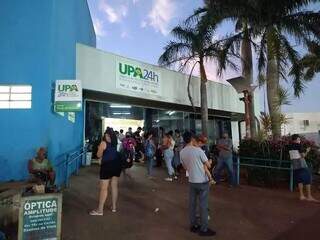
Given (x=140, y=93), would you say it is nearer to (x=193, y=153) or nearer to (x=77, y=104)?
(x=77, y=104)

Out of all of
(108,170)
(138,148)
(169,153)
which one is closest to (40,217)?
(108,170)

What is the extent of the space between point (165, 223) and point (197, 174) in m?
1.36

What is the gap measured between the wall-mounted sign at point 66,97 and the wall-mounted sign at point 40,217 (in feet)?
16.2

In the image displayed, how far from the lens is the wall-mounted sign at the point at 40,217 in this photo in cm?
538

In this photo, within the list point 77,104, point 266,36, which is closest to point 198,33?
point 266,36

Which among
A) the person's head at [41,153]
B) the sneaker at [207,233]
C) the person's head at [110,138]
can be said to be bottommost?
the sneaker at [207,233]

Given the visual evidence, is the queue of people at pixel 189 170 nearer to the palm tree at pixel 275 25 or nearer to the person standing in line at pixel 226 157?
the person standing in line at pixel 226 157

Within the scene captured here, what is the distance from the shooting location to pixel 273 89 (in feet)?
51.2

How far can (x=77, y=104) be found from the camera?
10.4m

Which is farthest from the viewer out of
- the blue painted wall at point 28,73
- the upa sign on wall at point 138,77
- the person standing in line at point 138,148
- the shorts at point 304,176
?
the person standing in line at point 138,148

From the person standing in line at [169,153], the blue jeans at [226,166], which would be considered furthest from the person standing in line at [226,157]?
the person standing in line at [169,153]

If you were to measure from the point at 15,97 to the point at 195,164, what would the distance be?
5.25m

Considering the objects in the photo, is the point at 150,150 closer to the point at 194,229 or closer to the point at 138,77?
the point at 138,77

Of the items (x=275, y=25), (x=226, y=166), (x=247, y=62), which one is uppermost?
(x=275, y=25)
